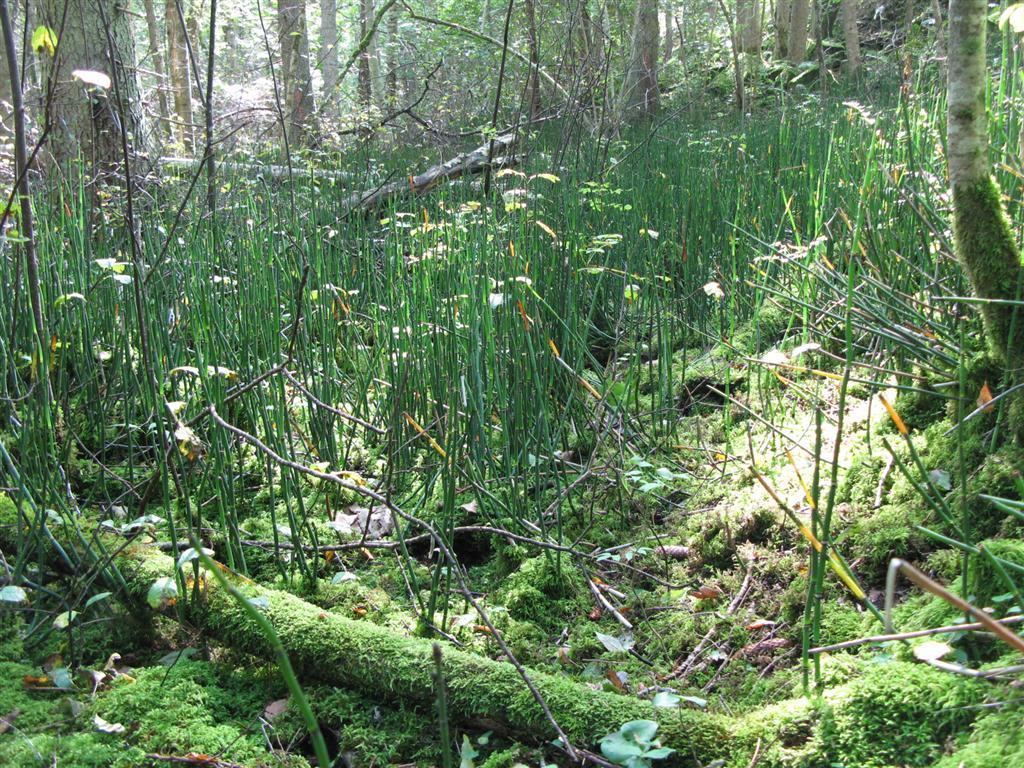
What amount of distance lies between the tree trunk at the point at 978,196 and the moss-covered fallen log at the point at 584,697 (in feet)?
1.81

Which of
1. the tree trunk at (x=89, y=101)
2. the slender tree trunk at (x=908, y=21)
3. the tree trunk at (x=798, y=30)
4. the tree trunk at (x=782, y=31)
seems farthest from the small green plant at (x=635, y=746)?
the tree trunk at (x=782, y=31)

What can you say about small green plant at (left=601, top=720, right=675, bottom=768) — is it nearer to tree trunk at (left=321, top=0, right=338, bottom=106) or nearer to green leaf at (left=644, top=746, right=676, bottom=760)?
green leaf at (left=644, top=746, right=676, bottom=760)

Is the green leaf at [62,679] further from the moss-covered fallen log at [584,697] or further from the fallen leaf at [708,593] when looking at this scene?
the fallen leaf at [708,593]

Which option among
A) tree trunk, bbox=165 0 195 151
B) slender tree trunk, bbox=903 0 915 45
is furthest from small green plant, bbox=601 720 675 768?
tree trunk, bbox=165 0 195 151

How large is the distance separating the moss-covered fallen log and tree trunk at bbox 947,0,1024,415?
1.81 feet

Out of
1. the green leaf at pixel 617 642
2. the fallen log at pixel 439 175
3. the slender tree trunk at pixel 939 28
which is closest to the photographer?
the green leaf at pixel 617 642

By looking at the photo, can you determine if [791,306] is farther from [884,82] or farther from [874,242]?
→ [884,82]

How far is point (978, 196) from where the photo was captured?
1.22 m

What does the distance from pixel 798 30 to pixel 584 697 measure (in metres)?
8.95

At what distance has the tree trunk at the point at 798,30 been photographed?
8.17 meters

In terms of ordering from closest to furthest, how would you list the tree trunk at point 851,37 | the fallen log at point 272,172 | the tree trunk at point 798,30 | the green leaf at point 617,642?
the green leaf at point 617,642 → the fallen log at point 272,172 → the tree trunk at point 851,37 → the tree trunk at point 798,30

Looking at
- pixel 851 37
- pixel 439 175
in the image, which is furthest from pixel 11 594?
pixel 851 37

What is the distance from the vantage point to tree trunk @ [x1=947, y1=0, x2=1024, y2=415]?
1.19m

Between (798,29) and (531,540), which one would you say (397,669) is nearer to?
(531,540)
